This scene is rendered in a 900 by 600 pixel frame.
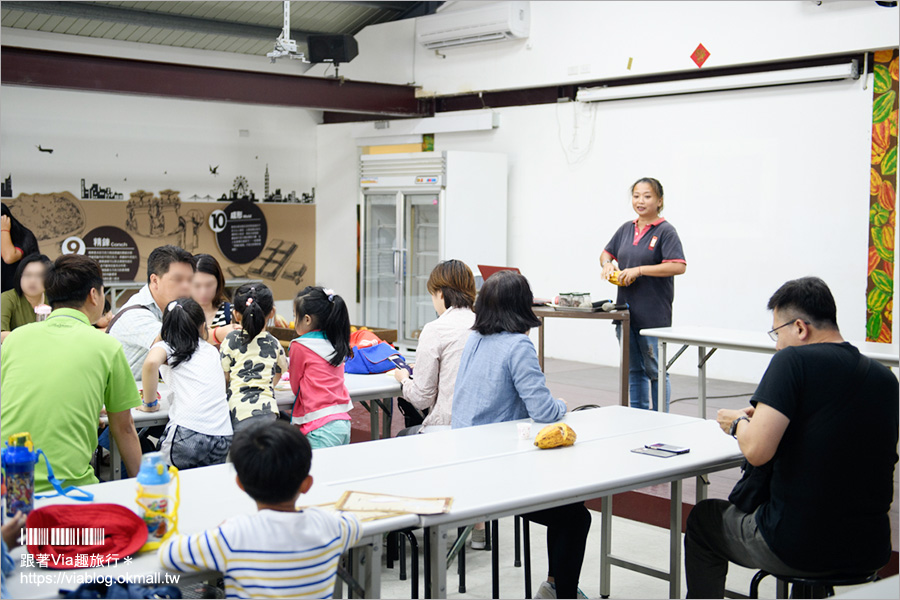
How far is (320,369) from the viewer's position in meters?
3.59

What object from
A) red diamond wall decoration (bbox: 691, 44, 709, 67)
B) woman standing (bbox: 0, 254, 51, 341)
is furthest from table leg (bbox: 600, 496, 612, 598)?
red diamond wall decoration (bbox: 691, 44, 709, 67)

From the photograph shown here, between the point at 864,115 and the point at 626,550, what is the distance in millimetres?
4357

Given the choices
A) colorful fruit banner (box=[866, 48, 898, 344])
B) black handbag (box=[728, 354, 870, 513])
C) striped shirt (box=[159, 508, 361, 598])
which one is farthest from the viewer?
colorful fruit banner (box=[866, 48, 898, 344])

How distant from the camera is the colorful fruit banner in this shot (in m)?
6.45

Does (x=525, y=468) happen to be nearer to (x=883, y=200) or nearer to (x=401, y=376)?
(x=401, y=376)

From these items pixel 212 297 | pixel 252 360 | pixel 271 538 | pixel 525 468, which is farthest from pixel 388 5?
pixel 271 538

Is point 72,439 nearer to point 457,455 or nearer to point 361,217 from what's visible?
point 457,455

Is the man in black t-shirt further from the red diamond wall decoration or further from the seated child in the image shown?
the red diamond wall decoration

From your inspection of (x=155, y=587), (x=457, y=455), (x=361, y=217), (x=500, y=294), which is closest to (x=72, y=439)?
(x=155, y=587)

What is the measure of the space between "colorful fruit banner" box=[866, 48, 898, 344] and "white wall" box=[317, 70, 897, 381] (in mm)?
75

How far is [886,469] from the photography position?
2438 mm

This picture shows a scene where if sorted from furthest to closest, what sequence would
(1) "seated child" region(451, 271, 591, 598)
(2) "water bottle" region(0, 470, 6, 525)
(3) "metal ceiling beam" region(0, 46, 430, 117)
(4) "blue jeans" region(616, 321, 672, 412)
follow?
(3) "metal ceiling beam" region(0, 46, 430, 117), (4) "blue jeans" region(616, 321, 672, 412), (1) "seated child" region(451, 271, 591, 598), (2) "water bottle" region(0, 470, 6, 525)

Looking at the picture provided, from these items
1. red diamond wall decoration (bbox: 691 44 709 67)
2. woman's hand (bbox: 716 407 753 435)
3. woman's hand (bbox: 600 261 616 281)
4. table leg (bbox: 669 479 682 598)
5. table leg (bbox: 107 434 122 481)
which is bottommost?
table leg (bbox: 669 479 682 598)

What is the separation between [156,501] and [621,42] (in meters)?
6.95
